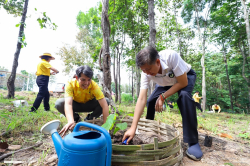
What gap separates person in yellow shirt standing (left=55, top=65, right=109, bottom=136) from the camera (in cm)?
145

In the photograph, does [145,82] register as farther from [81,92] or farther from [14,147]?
[14,147]

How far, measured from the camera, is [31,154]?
4.08ft

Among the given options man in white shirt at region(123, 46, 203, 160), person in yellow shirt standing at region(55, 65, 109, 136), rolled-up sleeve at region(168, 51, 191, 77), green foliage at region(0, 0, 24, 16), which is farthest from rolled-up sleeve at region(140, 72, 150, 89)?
green foliage at region(0, 0, 24, 16)

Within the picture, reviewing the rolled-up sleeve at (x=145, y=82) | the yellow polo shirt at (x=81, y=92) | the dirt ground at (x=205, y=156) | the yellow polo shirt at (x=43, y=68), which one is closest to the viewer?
the dirt ground at (x=205, y=156)

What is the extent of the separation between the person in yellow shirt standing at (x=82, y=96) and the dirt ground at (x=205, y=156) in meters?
0.26

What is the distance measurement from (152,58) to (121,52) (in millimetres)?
8821

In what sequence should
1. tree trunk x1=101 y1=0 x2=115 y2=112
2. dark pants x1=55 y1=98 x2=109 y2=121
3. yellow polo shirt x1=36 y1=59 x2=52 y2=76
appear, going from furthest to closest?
yellow polo shirt x1=36 y1=59 x2=52 y2=76, tree trunk x1=101 y1=0 x2=115 y2=112, dark pants x1=55 y1=98 x2=109 y2=121

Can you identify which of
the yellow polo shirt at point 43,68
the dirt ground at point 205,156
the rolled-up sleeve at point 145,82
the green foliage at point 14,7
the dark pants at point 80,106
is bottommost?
the dirt ground at point 205,156

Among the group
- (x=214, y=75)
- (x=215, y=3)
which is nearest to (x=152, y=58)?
(x=215, y=3)

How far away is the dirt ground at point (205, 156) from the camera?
112 centimetres

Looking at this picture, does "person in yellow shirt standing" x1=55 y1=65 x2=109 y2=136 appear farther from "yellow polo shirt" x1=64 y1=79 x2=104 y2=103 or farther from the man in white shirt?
→ the man in white shirt

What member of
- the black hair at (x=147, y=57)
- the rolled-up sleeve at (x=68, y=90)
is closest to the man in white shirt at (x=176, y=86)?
the black hair at (x=147, y=57)

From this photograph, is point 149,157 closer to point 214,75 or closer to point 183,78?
point 183,78

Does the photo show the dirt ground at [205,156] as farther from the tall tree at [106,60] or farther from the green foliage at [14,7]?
the green foliage at [14,7]
